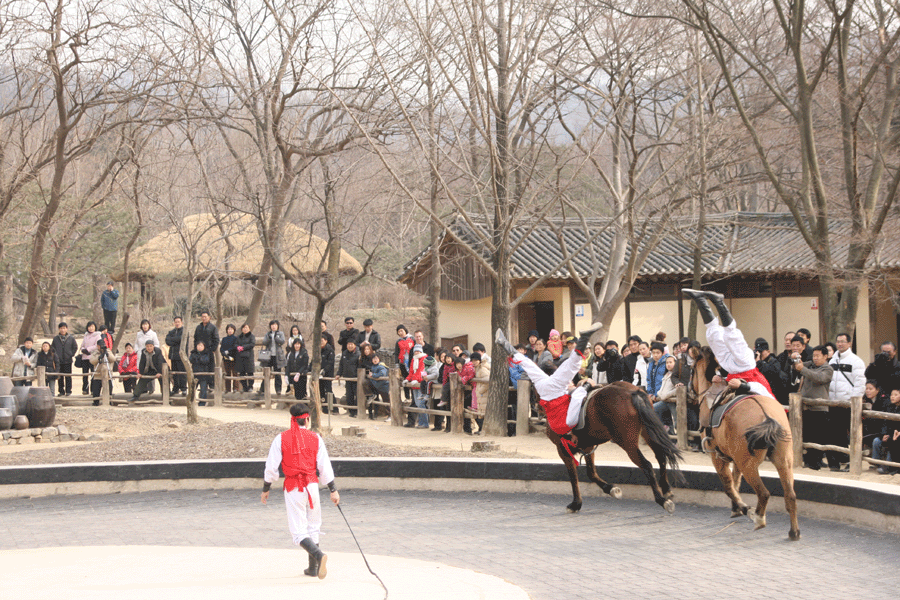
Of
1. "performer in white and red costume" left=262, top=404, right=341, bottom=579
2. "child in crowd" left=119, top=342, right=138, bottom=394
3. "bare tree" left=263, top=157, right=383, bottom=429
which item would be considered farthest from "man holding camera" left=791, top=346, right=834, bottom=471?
"child in crowd" left=119, top=342, right=138, bottom=394

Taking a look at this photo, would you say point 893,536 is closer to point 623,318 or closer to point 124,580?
point 124,580

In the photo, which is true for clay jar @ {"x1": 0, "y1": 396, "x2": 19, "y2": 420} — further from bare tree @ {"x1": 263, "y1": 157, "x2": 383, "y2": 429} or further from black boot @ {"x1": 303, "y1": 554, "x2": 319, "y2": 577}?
black boot @ {"x1": 303, "y1": 554, "x2": 319, "y2": 577}

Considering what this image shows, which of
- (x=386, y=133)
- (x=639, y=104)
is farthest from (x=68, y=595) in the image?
(x=639, y=104)

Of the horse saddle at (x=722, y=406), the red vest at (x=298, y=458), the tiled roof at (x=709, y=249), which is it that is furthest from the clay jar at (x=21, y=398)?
the horse saddle at (x=722, y=406)

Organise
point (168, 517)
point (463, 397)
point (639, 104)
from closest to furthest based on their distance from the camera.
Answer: point (168, 517)
point (463, 397)
point (639, 104)

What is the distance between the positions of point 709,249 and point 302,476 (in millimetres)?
19252

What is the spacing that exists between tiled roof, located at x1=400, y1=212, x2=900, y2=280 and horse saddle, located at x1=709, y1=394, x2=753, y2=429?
13359mm

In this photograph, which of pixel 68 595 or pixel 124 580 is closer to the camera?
pixel 68 595

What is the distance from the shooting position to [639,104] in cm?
1719

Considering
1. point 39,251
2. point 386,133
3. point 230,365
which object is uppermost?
point 386,133

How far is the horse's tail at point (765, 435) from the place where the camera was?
7793 millimetres

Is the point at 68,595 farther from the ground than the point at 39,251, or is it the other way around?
the point at 39,251

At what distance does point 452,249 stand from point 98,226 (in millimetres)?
13320

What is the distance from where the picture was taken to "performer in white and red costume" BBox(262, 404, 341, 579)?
22.8 feet
